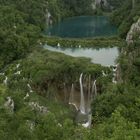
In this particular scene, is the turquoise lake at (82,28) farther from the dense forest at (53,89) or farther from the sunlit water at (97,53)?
the sunlit water at (97,53)

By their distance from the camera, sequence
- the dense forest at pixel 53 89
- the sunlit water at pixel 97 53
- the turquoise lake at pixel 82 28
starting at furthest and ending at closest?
1. the turquoise lake at pixel 82 28
2. the sunlit water at pixel 97 53
3. the dense forest at pixel 53 89

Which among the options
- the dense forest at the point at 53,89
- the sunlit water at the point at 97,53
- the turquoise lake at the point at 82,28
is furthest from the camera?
the turquoise lake at the point at 82,28

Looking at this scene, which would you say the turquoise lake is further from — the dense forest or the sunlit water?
the sunlit water

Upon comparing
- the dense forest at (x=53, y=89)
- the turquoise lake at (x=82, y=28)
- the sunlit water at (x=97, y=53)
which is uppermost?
the dense forest at (x=53, y=89)

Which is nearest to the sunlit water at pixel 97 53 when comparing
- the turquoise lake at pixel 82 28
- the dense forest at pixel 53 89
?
the dense forest at pixel 53 89

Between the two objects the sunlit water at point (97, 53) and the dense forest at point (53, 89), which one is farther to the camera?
the sunlit water at point (97, 53)

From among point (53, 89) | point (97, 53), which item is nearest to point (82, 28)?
point (97, 53)
